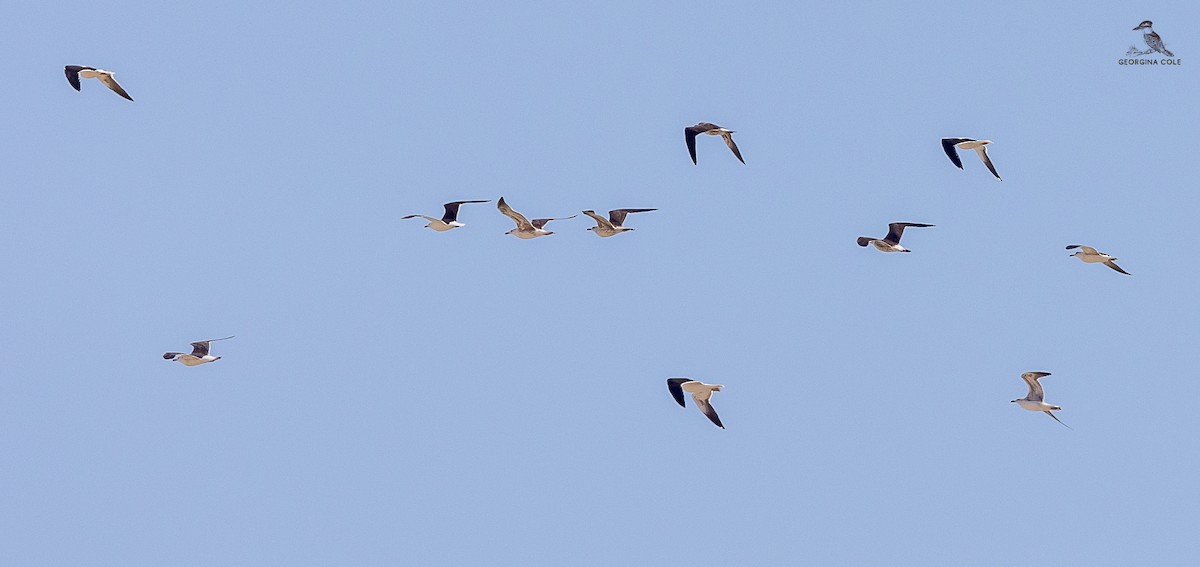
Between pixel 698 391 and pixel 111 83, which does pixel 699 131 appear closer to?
pixel 698 391

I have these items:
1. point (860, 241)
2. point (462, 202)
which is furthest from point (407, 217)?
point (860, 241)

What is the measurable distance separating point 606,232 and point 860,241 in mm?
5854

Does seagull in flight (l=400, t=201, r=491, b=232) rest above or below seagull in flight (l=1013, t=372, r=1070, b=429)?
above

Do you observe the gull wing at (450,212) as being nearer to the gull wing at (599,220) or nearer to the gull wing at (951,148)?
the gull wing at (599,220)

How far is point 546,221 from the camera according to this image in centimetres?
5731

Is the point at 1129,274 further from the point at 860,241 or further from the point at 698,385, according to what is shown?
the point at 698,385

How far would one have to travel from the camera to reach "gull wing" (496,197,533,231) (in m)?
56.0

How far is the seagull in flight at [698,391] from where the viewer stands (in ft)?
188

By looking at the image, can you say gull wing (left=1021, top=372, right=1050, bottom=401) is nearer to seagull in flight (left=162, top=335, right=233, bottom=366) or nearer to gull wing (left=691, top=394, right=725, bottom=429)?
gull wing (left=691, top=394, right=725, bottom=429)

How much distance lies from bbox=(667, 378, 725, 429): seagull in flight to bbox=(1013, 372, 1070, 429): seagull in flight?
7.45 meters

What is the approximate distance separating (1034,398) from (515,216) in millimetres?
12948

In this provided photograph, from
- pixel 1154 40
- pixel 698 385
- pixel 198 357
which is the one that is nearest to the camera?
pixel 698 385

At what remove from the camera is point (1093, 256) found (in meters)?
58.9

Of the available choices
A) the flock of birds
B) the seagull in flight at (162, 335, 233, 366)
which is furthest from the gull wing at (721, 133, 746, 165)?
the seagull in flight at (162, 335, 233, 366)
